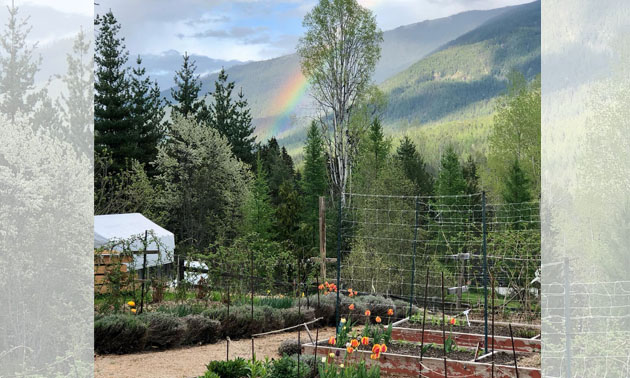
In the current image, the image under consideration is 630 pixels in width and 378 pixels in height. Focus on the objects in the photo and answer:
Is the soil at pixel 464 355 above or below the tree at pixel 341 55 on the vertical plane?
below

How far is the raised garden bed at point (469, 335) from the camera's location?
5.00 metres

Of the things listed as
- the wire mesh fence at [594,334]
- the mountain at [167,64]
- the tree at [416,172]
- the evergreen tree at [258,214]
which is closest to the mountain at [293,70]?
the mountain at [167,64]

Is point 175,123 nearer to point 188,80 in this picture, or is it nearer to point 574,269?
point 188,80

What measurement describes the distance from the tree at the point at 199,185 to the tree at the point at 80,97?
10.8m

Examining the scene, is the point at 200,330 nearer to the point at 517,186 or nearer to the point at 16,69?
the point at 16,69

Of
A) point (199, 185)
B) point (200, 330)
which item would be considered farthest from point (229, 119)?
point (200, 330)

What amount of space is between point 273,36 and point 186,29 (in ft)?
16.3

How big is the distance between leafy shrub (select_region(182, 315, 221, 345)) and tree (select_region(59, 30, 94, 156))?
2204 mm

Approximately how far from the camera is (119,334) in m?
5.10

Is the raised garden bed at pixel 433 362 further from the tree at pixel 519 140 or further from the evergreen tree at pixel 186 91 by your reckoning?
the evergreen tree at pixel 186 91

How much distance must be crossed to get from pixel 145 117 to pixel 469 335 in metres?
12.7

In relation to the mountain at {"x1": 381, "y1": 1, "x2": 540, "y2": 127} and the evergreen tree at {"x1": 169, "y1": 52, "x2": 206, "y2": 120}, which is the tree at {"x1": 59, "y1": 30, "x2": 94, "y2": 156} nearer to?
the evergreen tree at {"x1": 169, "y1": 52, "x2": 206, "y2": 120}

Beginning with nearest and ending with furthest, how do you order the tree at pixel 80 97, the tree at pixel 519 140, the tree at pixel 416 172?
the tree at pixel 80 97 → the tree at pixel 519 140 → the tree at pixel 416 172

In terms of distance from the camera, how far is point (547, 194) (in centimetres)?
346
